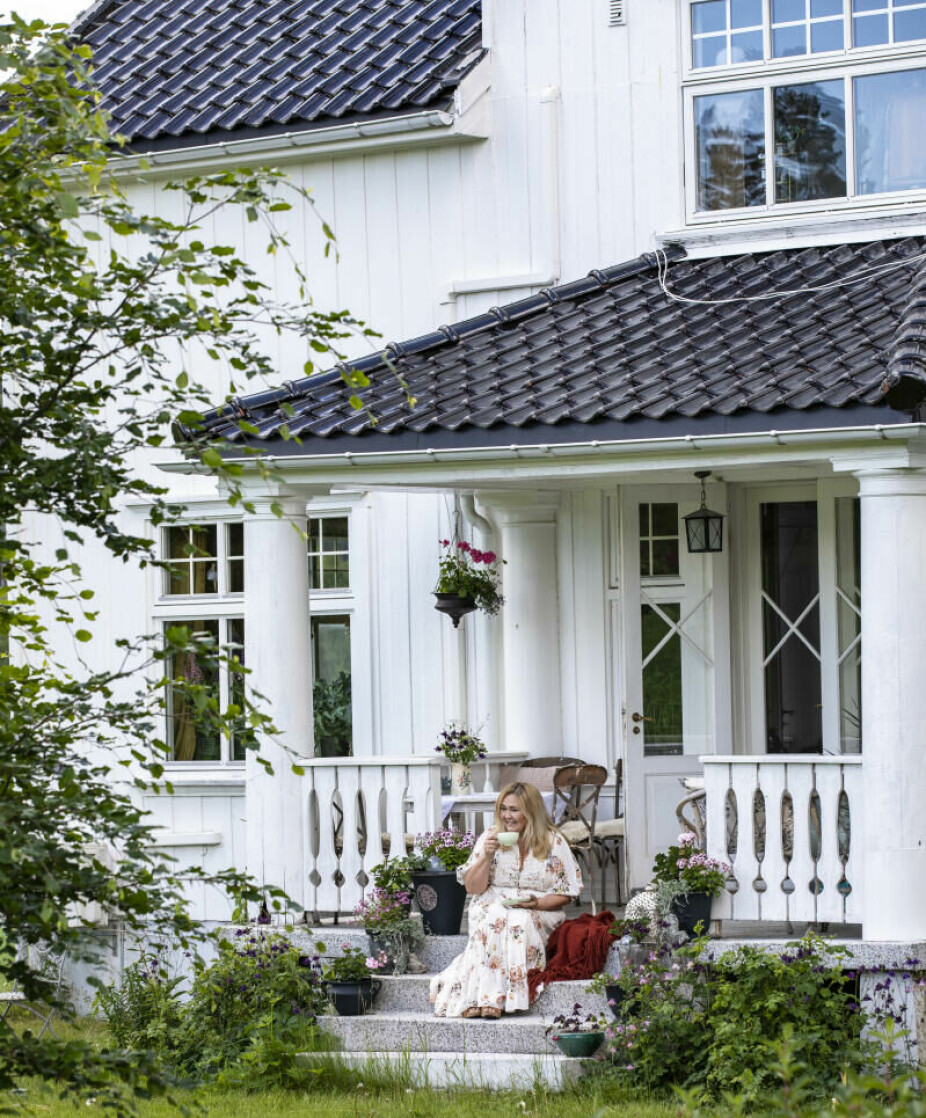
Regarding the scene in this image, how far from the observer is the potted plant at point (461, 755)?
11.7m

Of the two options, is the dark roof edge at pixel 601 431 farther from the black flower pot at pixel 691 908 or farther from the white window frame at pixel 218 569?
the white window frame at pixel 218 569

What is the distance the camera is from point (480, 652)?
12500mm

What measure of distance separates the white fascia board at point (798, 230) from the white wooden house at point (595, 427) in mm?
21

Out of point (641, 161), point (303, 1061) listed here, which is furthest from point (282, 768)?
point (641, 161)

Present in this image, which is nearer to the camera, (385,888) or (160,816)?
(385,888)

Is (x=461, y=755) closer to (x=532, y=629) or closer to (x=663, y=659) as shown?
(x=532, y=629)

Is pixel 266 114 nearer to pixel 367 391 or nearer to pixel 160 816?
pixel 367 391

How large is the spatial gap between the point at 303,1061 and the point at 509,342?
4.56 m

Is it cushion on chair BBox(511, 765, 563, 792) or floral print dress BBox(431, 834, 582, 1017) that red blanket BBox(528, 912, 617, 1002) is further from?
cushion on chair BBox(511, 765, 563, 792)

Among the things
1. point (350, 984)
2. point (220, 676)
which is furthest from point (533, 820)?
point (220, 676)

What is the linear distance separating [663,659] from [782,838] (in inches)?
92.6

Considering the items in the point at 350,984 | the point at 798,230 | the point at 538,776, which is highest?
the point at 798,230

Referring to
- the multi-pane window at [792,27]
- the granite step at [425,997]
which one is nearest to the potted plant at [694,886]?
the granite step at [425,997]

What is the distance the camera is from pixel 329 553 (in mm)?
13016
